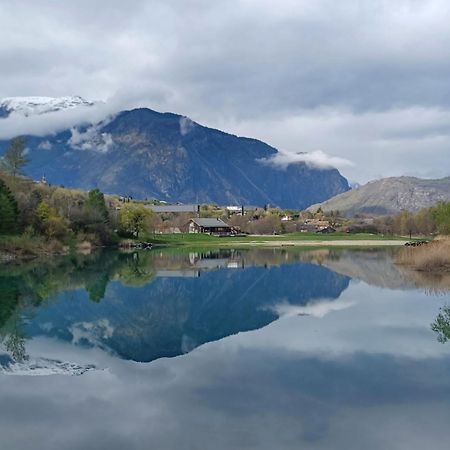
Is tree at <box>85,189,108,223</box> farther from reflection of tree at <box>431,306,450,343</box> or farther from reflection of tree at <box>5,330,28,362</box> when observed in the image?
reflection of tree at <box>431,306,450,343</box>

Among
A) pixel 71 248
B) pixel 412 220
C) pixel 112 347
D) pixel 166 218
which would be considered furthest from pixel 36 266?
pixel 166 218

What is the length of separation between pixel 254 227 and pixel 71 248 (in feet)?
294

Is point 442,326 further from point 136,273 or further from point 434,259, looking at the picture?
point 136,273

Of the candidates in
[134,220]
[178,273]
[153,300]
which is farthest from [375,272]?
[134,220]

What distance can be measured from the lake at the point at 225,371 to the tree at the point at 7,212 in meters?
34.7

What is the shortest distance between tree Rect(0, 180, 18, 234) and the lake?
3468cm

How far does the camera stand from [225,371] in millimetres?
16375

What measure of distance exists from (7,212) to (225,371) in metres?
59.3

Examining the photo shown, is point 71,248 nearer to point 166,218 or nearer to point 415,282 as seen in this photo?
point 415,282

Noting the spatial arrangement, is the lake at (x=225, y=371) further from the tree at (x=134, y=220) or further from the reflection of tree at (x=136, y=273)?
the tree at (x=134, y=220)

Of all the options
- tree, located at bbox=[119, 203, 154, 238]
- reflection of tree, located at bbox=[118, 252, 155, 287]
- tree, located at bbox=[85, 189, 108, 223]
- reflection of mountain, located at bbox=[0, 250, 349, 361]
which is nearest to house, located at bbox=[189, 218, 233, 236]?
tree, located at bbox=[119, 203, 154, 238]

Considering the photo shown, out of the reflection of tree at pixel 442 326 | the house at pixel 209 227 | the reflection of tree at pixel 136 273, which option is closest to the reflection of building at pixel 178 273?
the reflection of tree at pixel 136 273

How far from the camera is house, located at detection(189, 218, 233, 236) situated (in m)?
153

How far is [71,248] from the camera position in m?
83.8
